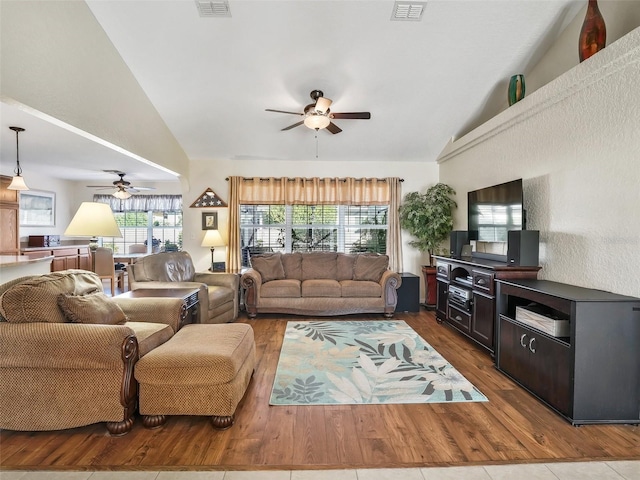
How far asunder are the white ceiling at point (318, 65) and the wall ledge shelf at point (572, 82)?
21.1 inches

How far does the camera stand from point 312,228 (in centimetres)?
589

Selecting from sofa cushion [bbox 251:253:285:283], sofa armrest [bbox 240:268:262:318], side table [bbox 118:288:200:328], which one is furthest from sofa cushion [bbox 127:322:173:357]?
sofa cushion [bbox 251:253:285:283]

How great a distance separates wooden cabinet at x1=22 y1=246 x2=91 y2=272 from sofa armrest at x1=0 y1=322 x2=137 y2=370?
4.76 metres

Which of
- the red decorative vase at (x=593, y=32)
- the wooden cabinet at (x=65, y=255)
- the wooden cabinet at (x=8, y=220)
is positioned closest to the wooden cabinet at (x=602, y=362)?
the red decorative vase at (x=593, y=32)

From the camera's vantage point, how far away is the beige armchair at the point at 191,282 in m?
3.87

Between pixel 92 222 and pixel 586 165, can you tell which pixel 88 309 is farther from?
pixel 586 165

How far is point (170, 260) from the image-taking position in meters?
4.38

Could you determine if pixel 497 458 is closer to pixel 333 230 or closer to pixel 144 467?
pixel 144 467

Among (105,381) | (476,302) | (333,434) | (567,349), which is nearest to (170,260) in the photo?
(105,381)

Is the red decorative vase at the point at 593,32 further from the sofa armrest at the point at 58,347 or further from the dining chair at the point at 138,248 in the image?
the dining chair at the point at 138,248

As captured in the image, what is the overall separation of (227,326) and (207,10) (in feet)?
9.34

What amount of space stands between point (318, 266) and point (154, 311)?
287 cm

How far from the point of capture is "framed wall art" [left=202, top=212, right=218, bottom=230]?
18.6ft

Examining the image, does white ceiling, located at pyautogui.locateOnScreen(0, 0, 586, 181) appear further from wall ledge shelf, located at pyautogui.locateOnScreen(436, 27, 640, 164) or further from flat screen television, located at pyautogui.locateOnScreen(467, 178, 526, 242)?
flat screen television, located at pyautogui.locateOnScreen(467, 178, 526, 242)
